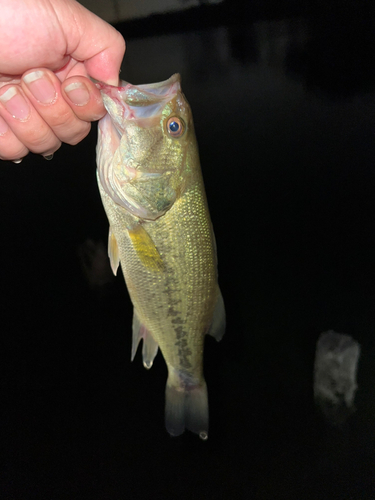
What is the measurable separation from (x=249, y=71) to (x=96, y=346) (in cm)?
232

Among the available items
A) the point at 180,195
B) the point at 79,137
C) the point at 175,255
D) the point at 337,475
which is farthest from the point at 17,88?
the point at 337,475

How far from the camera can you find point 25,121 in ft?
2.44

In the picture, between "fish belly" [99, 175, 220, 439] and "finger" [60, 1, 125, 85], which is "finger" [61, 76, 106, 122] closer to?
"finger" [60, 1, 125, 85]

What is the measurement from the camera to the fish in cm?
69

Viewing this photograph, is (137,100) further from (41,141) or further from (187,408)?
(187,408)

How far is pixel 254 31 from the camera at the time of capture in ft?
6.19

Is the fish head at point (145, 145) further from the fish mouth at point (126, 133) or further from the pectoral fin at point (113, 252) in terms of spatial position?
the pectoral fin at point (113, 252)

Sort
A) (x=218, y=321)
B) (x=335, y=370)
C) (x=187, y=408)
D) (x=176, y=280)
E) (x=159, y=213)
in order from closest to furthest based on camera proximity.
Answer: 1. (x=159, y=213)
2. (x=176, y=280)
3. (x=218, y=321)
4. (x=187, y=408)
5. (x=335, y=370)

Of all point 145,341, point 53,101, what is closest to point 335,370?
point 145,341

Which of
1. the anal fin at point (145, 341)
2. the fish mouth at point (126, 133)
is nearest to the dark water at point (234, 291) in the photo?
the anal fin at point (145, 341)

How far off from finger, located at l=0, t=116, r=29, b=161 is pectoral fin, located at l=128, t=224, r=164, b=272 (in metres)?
0.43

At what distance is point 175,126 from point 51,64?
0.35 meters

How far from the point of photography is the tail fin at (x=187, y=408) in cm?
122

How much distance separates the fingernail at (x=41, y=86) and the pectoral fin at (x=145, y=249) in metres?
0.39
